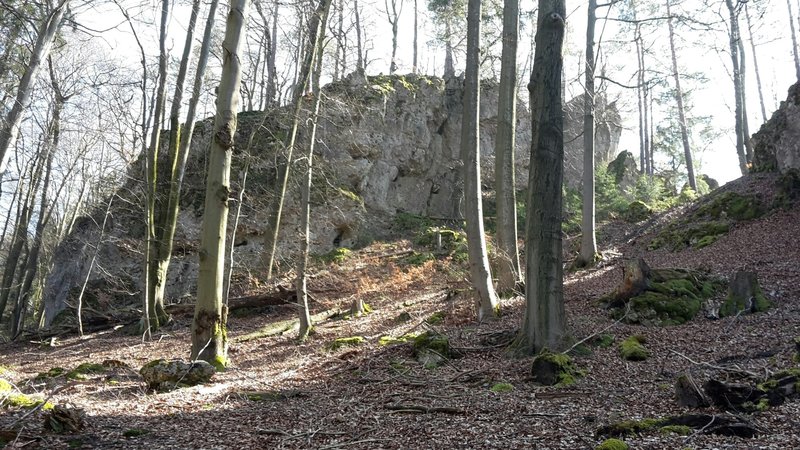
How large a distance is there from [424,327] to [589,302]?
3.16 metres

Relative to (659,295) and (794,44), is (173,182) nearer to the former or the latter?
(659,295)

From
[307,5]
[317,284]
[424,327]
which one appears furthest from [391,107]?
[424,327]

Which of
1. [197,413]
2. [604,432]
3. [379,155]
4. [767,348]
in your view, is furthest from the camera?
[379,155]

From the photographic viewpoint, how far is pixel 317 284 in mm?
16297

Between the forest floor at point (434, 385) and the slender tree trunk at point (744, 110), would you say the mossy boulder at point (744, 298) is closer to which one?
the forest floor at point (434, 385)

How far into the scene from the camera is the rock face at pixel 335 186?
660 inches

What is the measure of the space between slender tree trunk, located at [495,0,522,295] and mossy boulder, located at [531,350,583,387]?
19.1 feet

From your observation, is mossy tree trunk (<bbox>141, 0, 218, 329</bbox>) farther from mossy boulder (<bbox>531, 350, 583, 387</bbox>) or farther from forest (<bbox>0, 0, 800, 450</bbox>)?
mossy boulder (<bbox>531, 350, 583, 387</bbox>)

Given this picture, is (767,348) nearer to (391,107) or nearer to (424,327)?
(424,327)

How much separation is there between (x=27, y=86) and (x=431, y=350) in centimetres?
737

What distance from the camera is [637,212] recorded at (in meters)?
20.9

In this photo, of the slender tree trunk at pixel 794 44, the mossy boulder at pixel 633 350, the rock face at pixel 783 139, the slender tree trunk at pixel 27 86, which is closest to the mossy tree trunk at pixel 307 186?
the slender tree trunk at pixel 27 86

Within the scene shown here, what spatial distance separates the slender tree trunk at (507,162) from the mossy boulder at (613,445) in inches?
328

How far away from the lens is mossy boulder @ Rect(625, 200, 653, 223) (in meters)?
20.6
